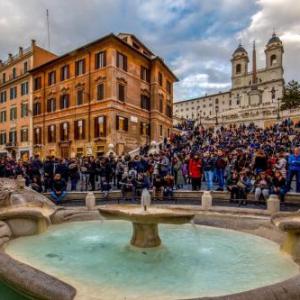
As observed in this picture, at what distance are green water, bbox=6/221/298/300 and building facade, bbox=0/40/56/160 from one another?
35.6 m

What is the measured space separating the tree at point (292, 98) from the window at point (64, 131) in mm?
42006

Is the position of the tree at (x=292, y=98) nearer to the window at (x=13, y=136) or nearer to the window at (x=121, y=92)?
the window at (x=121, y=92)

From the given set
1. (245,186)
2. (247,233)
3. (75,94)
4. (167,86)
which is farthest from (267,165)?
(167,86)

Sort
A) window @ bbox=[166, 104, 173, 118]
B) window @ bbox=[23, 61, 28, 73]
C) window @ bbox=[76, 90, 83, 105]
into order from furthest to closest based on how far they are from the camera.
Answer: window @ bbox=[23, 61, 28, 73], window @ bbox=[166, 104, 173, 118], window @ bbox=[76, 90, 83, 105]

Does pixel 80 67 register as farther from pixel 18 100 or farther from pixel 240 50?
pixel 240 50

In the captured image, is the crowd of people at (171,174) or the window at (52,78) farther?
the window at (52,78)

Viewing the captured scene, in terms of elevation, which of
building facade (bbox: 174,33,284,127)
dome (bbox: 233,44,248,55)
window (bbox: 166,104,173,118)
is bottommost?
window (bbox: 166,104,173,118)

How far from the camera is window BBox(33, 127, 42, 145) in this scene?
127ft

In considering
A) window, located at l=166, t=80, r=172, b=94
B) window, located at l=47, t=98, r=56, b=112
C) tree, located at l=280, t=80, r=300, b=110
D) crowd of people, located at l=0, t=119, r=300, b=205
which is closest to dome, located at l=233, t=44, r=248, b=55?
tree, located at l=280, t=80, r=300, b=110

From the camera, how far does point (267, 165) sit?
12.5 m

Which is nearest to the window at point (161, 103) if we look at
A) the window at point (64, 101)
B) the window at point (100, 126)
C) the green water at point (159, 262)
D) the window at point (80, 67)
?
the window at point (100, 126)

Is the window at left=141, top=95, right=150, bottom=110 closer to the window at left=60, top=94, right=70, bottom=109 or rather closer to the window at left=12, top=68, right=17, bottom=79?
the window at left=60, top=94, right=70, bottom=109

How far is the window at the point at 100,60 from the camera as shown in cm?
3106

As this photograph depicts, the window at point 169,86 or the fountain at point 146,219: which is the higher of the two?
the window at point 169,86
